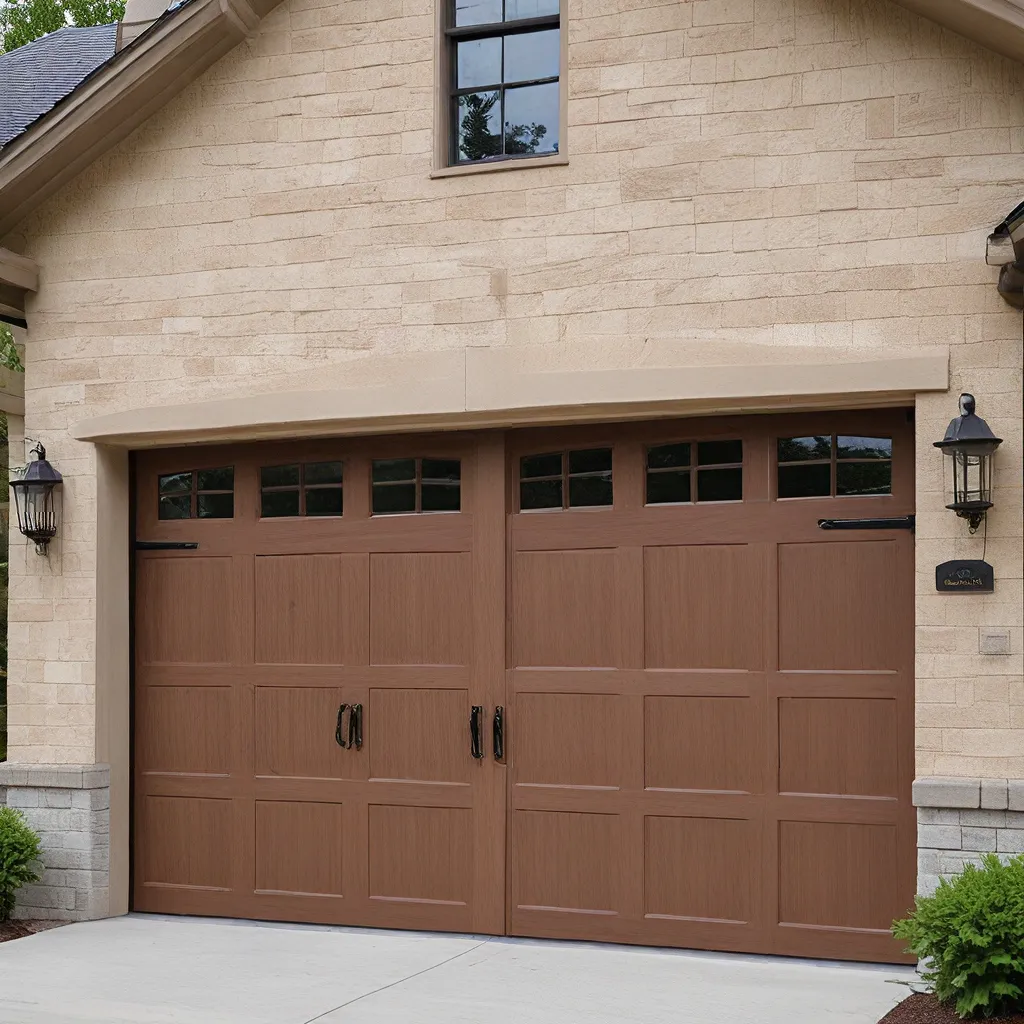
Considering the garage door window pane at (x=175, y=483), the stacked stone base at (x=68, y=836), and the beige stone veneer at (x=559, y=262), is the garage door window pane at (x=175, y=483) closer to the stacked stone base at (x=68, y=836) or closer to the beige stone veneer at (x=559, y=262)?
the beige stone veneer at (x=559, y=262)

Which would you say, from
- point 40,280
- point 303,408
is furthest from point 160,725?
point 40,280

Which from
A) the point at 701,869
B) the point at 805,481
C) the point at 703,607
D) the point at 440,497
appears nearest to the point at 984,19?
the point at 805,481

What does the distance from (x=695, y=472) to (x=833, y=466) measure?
716 mm

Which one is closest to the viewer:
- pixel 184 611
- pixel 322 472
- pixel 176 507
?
pixel 322 472

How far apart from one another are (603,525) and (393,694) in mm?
1530

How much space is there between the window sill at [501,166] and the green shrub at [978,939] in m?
4.07

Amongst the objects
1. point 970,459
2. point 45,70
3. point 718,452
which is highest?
point 45,70

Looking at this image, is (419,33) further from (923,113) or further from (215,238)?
(923,113)

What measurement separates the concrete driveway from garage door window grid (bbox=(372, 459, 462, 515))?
2354 millimetres

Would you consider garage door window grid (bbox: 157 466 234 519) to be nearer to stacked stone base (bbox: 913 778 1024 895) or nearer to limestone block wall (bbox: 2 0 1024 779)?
limestone block wall (bbox: 2 0 1024 779)

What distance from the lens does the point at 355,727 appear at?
319 inches

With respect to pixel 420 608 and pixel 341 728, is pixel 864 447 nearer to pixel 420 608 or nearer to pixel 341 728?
pixel 420 608

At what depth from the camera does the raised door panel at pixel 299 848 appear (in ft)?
26.7

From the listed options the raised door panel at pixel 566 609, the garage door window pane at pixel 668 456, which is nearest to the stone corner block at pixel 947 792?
the raised door panel at pixel 566 609
